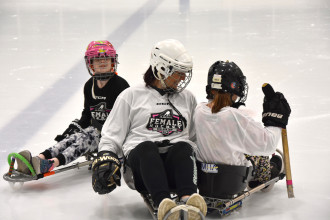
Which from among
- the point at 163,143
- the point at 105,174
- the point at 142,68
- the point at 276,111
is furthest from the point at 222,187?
the point at 142,68

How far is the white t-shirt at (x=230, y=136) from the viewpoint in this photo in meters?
3.15

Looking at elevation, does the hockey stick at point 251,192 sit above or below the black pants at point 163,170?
below

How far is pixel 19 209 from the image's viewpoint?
11.1 feet

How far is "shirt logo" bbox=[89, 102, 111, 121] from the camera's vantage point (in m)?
3.87

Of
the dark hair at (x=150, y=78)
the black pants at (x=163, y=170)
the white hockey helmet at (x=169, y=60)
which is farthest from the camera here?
the dark hair at (x=150, y=78)

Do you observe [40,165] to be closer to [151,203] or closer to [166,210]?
[151,203]

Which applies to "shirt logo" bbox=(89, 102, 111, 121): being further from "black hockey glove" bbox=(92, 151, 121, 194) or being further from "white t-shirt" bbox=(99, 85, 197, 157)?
"black hockey glove" bbox=(92, 151, 121, 194)

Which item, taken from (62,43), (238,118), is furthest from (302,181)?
(62,43)

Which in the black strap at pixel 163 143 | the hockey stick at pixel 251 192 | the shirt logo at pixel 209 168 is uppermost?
the black strap at pixel 163 143

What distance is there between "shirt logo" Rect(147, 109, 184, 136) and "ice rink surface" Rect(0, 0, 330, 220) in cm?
44

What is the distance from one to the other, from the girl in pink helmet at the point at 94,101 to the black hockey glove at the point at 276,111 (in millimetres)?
989

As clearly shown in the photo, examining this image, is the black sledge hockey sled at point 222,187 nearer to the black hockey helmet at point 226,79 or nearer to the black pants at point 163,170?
the black pants at point 163,170

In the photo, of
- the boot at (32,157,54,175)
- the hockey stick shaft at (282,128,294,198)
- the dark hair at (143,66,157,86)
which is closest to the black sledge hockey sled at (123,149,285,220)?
the hockey stick shaft at (282,128,294,198)

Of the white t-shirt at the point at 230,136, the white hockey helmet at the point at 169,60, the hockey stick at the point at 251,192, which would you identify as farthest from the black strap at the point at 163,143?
the hockey stick at the point at 251,192
